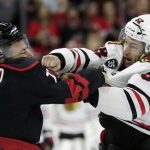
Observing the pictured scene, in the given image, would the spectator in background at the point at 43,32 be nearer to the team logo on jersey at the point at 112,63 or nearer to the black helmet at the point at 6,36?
the team logo on jersey at the point at 112,63

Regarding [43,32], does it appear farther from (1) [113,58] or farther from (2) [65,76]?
(2) [65,76]

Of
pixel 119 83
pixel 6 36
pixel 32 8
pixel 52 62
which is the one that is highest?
pixel 6 36

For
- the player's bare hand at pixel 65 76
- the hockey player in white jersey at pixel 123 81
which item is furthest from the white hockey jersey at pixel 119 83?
the player's bare hand at pixel 65 76

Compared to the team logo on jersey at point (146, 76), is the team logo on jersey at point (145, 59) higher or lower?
higher

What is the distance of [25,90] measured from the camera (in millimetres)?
2502

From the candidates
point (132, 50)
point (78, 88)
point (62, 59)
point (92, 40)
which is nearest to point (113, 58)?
point (132, 50)

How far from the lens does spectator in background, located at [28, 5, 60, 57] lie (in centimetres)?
642

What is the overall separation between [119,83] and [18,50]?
1.59ft

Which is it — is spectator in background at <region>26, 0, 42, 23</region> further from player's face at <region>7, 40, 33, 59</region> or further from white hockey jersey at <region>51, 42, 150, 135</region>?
player's face at <region>7, 40, 33, 59</region>

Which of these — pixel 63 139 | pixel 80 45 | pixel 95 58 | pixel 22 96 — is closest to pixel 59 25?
pixel 80 45

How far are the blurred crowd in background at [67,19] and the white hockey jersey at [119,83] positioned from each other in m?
3.23

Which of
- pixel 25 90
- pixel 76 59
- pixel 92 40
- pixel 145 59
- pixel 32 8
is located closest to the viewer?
pixel 25 90

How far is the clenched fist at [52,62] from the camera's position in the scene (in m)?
2.73

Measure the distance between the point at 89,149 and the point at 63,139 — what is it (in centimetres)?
24
